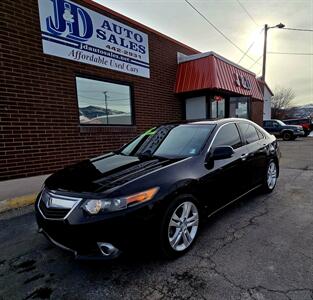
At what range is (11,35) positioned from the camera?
4.80 meters

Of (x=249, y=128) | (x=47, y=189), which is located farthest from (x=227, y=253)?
(x=249, y=128)

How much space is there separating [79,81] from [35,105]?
4.48ft

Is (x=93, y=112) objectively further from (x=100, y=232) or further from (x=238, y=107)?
(x=238, y=107)

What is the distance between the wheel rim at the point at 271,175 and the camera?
468 centimetres

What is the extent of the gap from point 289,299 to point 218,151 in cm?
166

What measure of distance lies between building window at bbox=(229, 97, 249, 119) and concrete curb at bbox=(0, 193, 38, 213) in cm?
870

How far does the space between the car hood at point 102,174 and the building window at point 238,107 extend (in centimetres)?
856

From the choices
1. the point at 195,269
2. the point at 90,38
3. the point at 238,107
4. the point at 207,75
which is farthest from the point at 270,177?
the point at 238,107

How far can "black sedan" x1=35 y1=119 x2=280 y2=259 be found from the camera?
2178 mm

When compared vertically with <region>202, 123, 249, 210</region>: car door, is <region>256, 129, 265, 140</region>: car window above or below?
above

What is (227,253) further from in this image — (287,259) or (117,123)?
(117,123)

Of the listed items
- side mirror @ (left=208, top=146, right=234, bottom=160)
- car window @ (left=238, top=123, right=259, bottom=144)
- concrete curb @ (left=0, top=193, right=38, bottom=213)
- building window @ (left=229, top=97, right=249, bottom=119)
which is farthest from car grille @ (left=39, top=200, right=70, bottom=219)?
building window @ (left=229, top=97, right=249, bottom=119)

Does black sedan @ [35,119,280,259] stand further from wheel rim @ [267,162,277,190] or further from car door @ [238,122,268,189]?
wheel rim @ [267,162,277,190]

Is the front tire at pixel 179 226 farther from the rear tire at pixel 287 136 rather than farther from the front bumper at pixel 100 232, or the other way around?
the rear tire at pixel 287 136
